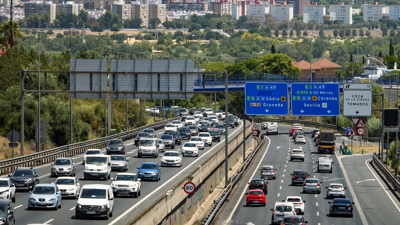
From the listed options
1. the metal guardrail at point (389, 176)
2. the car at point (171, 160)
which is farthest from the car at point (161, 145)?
the metal guardrail at point (389, 176)

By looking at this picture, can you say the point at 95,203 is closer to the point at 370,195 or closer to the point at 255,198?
the point at 255,198

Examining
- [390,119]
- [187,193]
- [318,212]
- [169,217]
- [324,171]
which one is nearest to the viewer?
[169,217]

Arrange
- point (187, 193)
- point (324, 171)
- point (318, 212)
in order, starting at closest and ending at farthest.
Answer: point (187, 193) < point (318, 212) < point (324, 171)

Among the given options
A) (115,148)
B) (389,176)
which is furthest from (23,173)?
(389,176)

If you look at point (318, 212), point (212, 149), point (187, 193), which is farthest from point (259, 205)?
point (212, 149)

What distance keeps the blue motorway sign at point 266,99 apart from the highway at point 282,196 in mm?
5185

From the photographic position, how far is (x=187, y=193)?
4797 cm

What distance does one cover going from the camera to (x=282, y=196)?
204 ft

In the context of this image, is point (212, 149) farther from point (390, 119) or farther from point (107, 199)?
point (107, 199)

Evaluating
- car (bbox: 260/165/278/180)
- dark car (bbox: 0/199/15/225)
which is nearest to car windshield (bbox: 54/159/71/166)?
car (bbox: 260/165/278/180)

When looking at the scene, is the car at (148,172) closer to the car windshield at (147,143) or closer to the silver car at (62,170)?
the silver car at (62,170)

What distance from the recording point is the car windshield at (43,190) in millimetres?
43812

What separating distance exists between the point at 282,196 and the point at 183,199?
16.5 metres

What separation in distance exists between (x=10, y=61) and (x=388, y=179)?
52612 millimetres
